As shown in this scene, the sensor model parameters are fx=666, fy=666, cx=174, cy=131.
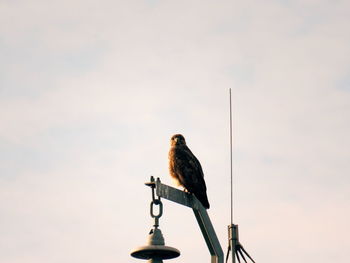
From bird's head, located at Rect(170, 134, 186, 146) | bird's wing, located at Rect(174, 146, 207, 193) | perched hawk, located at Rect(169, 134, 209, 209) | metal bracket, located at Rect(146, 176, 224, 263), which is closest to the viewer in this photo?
metal bracket, located at Rect(146, 176, 224, 263)

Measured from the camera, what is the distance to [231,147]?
742cm

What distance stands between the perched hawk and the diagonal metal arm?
2559 millimetres

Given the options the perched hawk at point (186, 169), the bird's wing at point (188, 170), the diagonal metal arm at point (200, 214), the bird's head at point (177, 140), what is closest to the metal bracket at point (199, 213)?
the diagonal metal arm at point (200, 214)

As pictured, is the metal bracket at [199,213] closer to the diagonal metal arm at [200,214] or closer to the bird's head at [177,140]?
the diagonal metal arm at [200,214]

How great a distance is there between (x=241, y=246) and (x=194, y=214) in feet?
3.76

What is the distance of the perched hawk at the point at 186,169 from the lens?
9.22 meters

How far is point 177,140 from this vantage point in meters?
11.6

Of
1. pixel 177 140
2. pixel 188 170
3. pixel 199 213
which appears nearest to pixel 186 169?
pixel 188 170

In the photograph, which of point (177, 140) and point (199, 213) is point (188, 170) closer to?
point (177, 140)

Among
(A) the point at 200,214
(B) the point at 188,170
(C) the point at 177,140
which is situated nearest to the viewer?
(A) the point at 200,214

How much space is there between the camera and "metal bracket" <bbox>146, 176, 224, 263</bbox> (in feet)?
19.5

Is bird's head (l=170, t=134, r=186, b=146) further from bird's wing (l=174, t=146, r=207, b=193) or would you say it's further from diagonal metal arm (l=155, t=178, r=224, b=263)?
diagonal metal arm (l=155, t=178, r=224, b=263)

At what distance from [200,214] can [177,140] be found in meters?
5.32

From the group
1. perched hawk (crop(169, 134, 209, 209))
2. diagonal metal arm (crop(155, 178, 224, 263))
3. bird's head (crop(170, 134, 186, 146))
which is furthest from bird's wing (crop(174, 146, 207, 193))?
diagonal metal arm (crop(155, 178, 224, 263))
